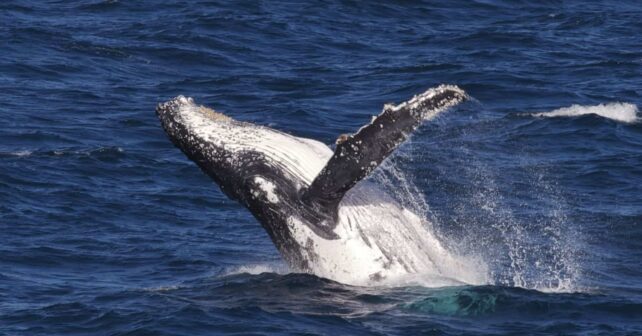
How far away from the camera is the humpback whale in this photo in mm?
19094

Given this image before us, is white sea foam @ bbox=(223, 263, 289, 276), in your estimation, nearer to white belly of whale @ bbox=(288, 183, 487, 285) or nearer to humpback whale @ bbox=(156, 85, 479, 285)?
humpback whale @ bbox=(156, 85, 479, 285)

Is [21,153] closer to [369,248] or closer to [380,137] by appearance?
[369,248]

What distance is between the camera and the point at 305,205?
62.2ft

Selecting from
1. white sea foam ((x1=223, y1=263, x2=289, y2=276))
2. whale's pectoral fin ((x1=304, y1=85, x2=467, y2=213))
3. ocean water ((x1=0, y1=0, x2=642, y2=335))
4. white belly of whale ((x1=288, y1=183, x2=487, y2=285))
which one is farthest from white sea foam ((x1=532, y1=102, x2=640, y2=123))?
whale's pectoral fin ((x1=304, y1=85, x2=467, y2=213))

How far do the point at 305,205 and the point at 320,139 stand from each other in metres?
12.6

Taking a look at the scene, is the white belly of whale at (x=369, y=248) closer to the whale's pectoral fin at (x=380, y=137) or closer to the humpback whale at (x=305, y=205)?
the humpback whale at (x=305, y=205)

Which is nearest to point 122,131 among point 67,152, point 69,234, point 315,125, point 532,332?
point 67,152

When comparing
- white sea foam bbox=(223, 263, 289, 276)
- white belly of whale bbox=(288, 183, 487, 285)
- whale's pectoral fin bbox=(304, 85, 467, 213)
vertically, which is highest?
whale's pectoral fin bbox=(304, 85, 467, 213)

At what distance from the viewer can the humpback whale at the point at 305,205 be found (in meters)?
19.1

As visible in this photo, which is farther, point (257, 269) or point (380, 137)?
point (257, 269)

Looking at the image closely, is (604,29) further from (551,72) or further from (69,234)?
(69,234)

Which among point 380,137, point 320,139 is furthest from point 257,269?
point 320,139

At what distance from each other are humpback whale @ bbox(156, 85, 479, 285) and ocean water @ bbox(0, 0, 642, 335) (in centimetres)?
50

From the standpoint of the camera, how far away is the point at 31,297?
67.8 ft
